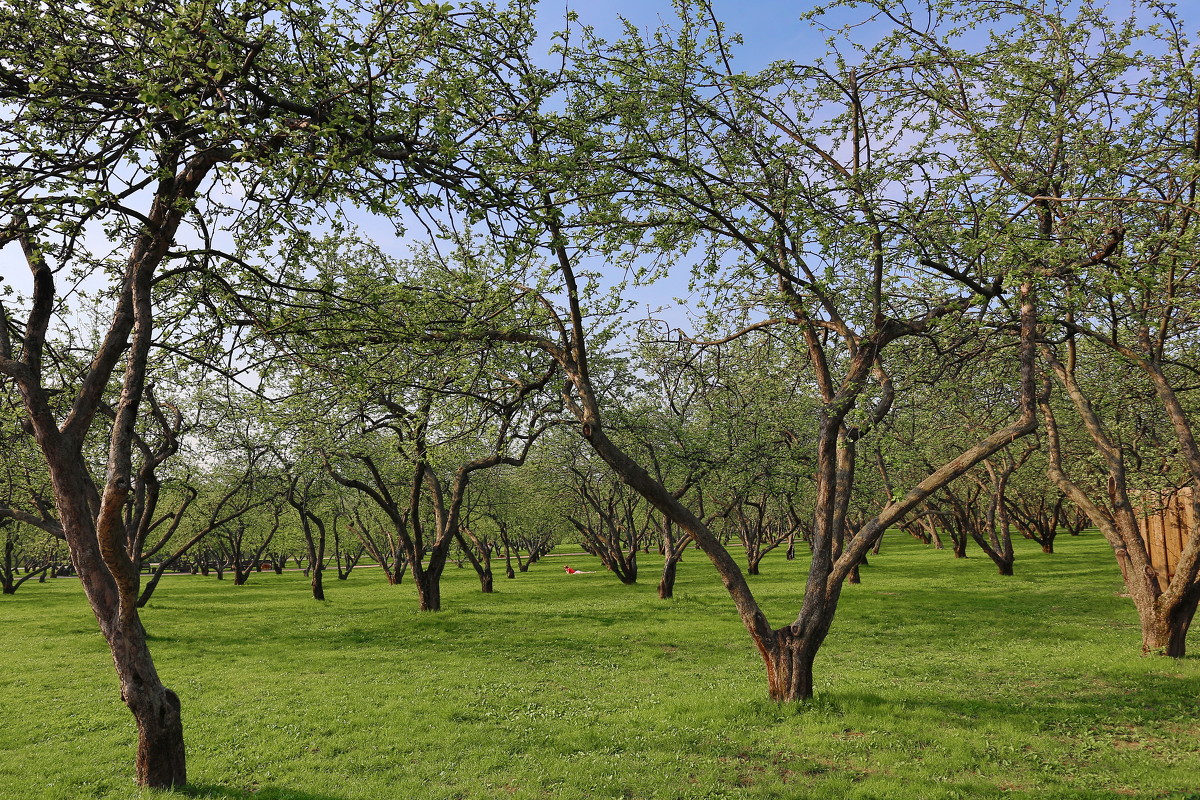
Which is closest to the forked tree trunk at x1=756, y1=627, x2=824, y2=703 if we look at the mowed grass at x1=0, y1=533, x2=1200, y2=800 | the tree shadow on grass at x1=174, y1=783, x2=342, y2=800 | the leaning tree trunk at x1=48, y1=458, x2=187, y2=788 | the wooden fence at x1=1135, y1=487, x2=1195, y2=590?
the mowed grass at x1=0, y1=533, x2=1200, y2=800

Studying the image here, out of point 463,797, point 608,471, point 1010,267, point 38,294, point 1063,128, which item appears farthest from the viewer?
point 608,471

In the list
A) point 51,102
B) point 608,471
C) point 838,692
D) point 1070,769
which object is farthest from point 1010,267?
point 608,471

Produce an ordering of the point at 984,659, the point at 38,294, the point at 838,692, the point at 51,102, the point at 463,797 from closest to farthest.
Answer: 1. the point at 51,102
2. the point at 38,294
3. the point at 463,797
4. the point at 838,692
5. the point at 984,659

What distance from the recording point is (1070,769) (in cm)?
865

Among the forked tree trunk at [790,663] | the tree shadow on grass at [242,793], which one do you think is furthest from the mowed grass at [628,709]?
the forked tree trunk at [790,663]

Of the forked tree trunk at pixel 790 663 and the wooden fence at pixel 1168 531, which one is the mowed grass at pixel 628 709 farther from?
the wooden fence at pixel 1168 531

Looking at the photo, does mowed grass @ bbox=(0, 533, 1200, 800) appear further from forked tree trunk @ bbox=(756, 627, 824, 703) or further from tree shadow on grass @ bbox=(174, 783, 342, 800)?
forked tree trunk @ bbox=(756, 627, 824, 703)

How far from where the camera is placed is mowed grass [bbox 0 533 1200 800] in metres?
8.78

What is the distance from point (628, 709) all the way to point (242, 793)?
617 cm

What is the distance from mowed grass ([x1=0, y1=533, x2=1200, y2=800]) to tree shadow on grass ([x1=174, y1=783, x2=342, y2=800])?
0.15ft

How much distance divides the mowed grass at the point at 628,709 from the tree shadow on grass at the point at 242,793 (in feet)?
0.15

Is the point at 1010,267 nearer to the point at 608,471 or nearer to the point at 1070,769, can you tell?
the point at 1070,769

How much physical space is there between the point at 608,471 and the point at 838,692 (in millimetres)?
20561

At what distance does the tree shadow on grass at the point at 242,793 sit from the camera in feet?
27.6
